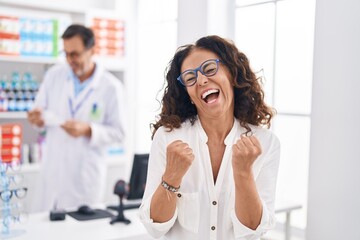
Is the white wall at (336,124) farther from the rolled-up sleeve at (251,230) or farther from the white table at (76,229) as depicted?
the white table at (76,229)

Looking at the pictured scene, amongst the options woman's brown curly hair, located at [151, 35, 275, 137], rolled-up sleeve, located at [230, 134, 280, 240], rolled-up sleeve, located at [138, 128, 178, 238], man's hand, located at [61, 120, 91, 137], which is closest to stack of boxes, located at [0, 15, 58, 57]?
man's hand, located at [61, 120, 91, 137]

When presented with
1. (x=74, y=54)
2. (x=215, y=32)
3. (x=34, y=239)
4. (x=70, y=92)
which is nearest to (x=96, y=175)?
(x=70, y=92)

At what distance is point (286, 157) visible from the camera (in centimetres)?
282

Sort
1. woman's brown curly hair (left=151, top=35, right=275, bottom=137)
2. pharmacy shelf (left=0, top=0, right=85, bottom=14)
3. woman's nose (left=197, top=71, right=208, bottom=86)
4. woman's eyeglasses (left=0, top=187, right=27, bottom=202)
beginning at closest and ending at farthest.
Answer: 1. woman's nose (left=197, top=71, right=208, bottom=86)
2. woman's brown curly hair (left=151, top=35, right=275, bottom=137)
3. woman's eyeglasses (left=0, top=187, right=27, bottom=202)
4. pharmacy shelf (left=0, top=0, right=85, bottom=14)

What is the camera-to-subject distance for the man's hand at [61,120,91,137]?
9.64ft

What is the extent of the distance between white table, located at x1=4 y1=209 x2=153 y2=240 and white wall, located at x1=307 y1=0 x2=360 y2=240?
96 centimetres

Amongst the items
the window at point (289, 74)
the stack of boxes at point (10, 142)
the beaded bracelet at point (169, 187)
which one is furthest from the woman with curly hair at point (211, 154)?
the stack of boxes at point (10, 142)

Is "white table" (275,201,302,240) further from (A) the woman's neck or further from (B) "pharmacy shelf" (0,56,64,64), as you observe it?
(B) "pharmacy shelf" (0,56,64,64)

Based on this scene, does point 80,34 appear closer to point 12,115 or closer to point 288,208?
point 12,115

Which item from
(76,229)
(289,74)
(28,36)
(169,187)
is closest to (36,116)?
(28,36)

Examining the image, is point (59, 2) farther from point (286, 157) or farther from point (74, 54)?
point (286, 157)

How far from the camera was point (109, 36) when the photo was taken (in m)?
4.08

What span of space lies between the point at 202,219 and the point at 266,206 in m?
0.24

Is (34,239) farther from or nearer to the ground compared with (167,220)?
nearer to the ground
